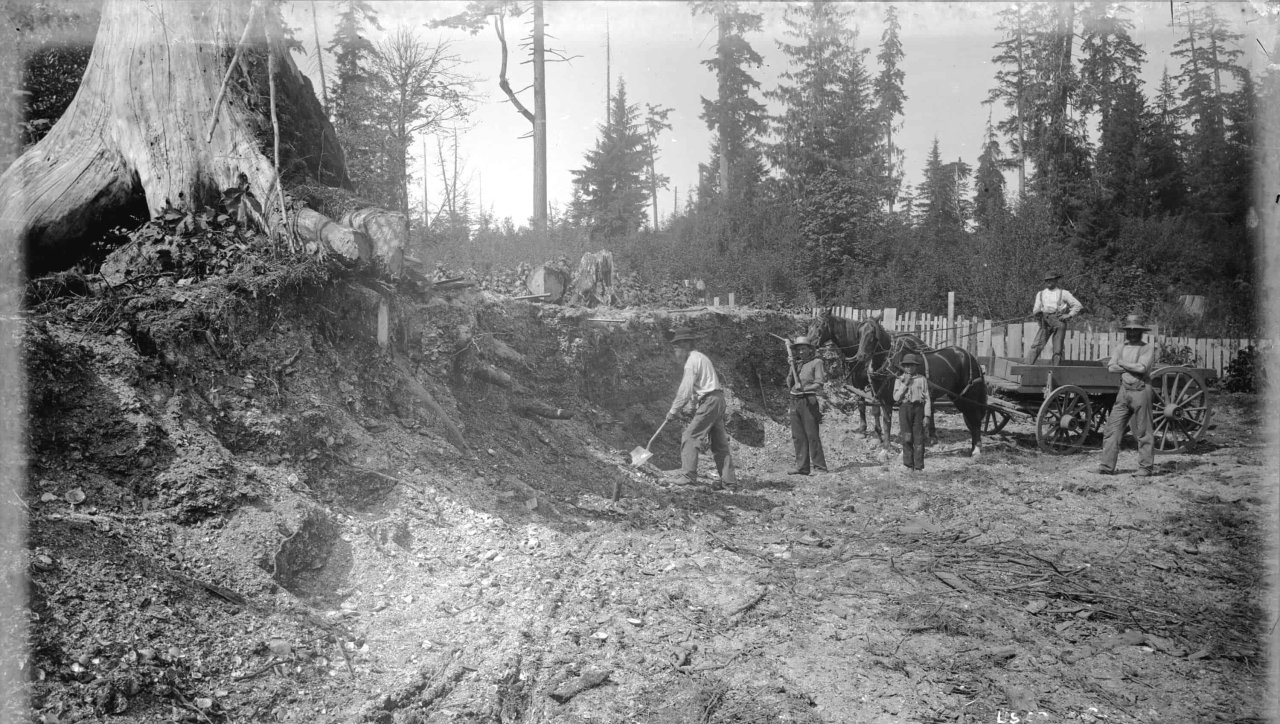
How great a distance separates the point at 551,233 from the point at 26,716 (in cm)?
2192

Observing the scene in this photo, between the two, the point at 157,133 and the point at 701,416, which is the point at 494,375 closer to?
the point at 701,416

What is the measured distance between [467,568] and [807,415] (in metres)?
5.93

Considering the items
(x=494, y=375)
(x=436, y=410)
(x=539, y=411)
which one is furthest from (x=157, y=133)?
(x=539, y=411)

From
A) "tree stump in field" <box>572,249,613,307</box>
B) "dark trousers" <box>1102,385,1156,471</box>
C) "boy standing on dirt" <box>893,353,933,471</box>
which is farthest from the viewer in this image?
"tree stump in field" <box>572,249,613,307</box>

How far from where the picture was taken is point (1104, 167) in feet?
95.2

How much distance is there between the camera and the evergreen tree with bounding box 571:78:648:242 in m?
30.8

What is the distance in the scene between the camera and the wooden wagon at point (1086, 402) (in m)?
10.5

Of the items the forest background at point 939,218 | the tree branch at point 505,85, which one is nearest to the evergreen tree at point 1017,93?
the forest background at point 939,218

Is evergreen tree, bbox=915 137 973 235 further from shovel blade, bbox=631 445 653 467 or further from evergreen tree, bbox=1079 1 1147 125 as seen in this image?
shovel blade, bbox=631 445 653 467

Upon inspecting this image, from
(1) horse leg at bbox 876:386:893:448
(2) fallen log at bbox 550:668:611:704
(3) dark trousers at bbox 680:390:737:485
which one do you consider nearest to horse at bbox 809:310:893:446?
(1) horse leg at bbox 876:386:893:448

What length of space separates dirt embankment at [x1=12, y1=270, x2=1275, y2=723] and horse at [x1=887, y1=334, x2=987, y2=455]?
294 centimetres

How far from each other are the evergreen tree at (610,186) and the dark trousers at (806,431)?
67.9 ft

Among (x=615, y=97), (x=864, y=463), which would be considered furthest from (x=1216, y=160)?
(x=864, y=463)

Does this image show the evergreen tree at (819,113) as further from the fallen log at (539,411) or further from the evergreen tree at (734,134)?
the fallen log at (539,411)
